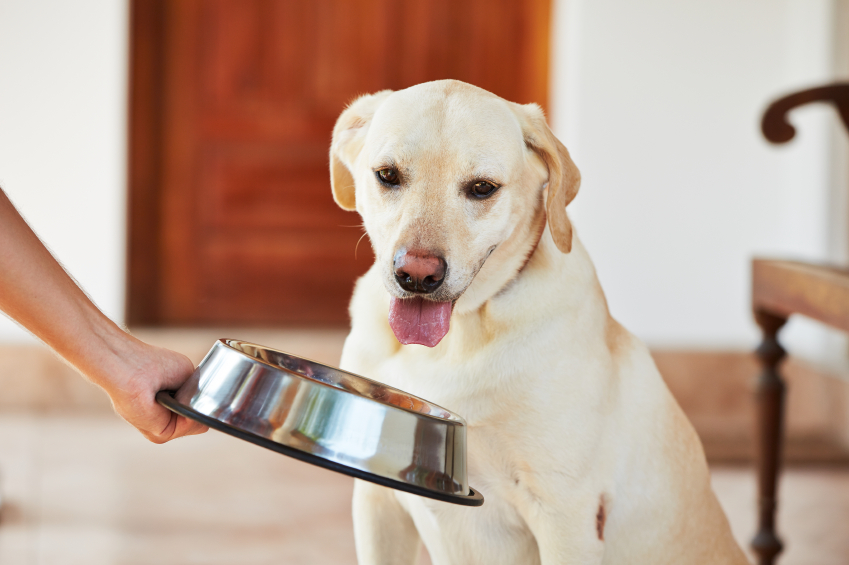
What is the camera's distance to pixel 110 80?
3.58 m

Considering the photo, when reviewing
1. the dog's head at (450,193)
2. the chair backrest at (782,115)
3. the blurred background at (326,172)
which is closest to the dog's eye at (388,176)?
the dog's head at (450,193)

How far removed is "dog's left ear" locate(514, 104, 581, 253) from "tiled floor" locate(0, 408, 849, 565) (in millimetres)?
1389

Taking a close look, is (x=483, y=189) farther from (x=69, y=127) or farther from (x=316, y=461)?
(x=69, y=127)

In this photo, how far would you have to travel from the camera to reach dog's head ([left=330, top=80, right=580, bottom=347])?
105 cm

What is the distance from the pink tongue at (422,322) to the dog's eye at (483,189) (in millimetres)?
150

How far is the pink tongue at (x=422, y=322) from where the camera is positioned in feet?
3.48

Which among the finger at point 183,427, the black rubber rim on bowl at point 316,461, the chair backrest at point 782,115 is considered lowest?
the finger at point 183,427

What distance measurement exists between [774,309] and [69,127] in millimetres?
2963

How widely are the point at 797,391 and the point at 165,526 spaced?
101 inches

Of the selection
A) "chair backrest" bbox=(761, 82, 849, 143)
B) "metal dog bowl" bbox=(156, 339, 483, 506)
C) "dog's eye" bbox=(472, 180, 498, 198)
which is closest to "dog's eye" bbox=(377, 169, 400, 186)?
"dog's eye" bbox=(472, 180, 498, 198)

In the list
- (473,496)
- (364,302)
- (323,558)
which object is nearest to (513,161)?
(364,302)

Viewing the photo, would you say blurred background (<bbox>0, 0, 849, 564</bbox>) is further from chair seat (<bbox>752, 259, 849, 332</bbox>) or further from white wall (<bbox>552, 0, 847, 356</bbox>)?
chair seat (<bbox>752, 259, 849, 332</bbox>)

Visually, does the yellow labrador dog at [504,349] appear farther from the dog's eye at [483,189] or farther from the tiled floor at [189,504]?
the tiled floor at [189,504]

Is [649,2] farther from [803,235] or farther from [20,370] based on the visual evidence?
[20,370]
